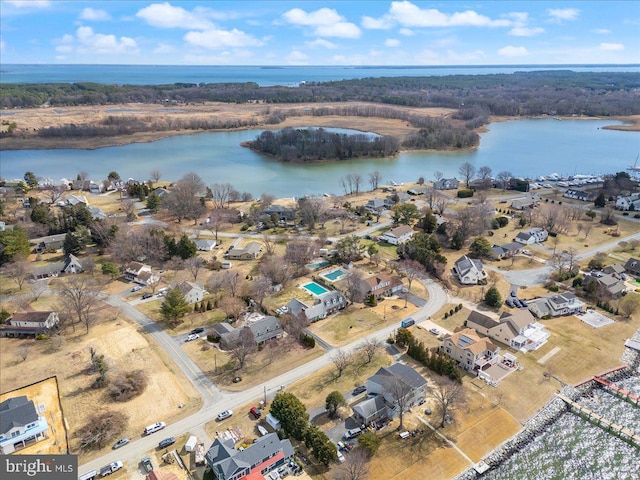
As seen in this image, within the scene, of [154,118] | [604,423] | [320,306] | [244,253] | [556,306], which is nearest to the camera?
[604,423]

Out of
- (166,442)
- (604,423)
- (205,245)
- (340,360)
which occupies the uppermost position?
(205,245)

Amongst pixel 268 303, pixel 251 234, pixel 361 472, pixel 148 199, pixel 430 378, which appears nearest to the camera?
pixel 361 472

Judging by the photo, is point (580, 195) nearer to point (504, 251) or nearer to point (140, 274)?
point (504, 251)

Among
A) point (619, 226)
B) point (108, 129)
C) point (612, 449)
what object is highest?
point (108, 129)

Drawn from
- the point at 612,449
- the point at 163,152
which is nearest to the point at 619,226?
the point at 612,449

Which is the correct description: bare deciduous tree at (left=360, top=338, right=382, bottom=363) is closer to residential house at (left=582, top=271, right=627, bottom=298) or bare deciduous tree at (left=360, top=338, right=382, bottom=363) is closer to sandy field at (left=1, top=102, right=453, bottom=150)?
residential house at (left=582, top=271, right=627, bottom=298)

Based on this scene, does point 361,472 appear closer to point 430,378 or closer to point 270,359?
point 430,378

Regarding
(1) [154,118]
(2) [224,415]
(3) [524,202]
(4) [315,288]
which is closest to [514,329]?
(4) [315,288]
